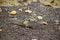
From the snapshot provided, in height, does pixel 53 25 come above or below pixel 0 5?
below

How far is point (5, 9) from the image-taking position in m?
3.66

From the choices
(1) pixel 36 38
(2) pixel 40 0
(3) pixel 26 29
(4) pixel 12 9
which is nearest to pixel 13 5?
(4) pixel 12 9

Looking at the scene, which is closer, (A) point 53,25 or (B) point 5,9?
(A) point 53,25

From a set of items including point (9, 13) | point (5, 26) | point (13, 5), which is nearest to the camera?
point (5, 26)

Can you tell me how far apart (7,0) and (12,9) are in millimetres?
353

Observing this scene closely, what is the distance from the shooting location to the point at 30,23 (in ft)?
10.7

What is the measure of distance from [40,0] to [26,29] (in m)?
1.07

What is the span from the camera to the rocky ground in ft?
9.82

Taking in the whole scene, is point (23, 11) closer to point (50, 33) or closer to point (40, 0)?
point (40, 0)

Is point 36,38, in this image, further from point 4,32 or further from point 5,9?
point 5,9

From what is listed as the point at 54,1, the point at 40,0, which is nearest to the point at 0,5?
the point at 40,0

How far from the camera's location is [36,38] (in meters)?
2.94

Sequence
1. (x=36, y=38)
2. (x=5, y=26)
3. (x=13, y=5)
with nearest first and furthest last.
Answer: (x=36, y=38), (x=5, y=26), (x=13, y=5)

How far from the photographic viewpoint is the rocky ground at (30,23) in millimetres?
2992
